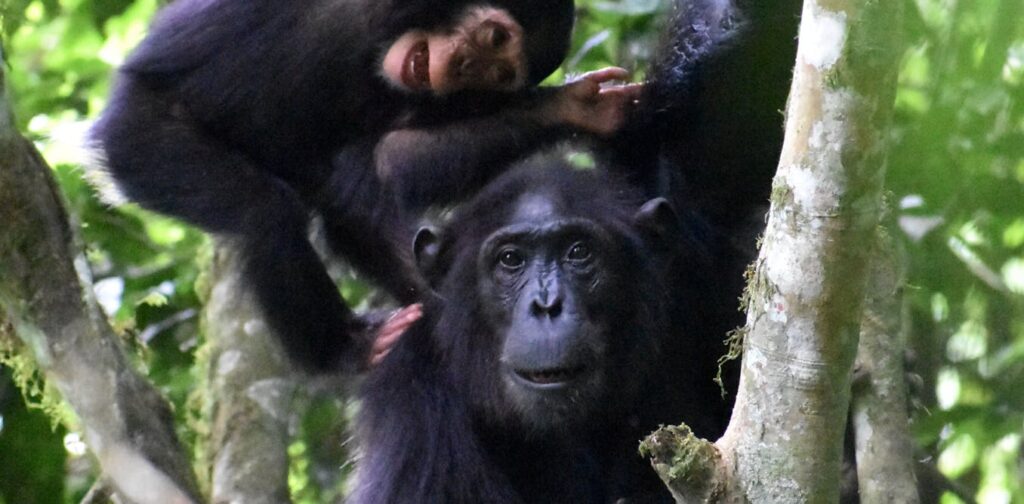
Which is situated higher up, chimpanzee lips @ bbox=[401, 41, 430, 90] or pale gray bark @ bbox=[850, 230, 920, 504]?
chimpanzee lips @ bbox=[401, 41, 430, 90]

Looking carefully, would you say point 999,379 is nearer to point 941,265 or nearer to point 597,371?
point 941,265

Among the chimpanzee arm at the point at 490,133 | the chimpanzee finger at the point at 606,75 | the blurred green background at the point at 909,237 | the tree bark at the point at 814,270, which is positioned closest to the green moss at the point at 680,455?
the tree bark at the point at 814,270

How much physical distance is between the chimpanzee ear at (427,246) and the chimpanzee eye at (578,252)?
0.55 metres

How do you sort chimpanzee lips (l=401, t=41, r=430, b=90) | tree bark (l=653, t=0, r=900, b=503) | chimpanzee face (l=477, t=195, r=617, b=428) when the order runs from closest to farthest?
tree bark (l=653, t=0, r=900, b=503) < chimpanzee face (l=477, t=195, r=617, b=428) < chimpanzee lips (l=401, t=41, r=430, b=90)

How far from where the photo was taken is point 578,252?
456cm

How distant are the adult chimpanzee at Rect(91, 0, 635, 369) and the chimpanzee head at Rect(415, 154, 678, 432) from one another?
22.9 inches

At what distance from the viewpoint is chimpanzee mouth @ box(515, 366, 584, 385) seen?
4258mm

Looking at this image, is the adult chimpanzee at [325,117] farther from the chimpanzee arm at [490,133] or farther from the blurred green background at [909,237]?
the blurred green background at [909,237]

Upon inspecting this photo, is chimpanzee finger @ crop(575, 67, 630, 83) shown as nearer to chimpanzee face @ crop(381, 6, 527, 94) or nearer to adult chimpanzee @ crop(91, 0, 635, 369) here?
adult chimpanzee @ crop(91, 0, 635, 369)

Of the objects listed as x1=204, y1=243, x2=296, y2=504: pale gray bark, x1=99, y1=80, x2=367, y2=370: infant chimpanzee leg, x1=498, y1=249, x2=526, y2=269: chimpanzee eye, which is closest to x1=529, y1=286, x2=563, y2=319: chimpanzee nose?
x1=498, y1=249, x2=526, y2=269: chimpanzee eye

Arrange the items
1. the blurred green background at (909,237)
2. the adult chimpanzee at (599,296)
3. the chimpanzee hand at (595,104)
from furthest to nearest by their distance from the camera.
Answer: the chimpanzee hand at (595,104), the blurred green background at (909,237), the adult chimpanzee at (599,296)

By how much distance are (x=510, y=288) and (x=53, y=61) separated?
369 centimetres

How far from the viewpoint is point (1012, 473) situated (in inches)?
263

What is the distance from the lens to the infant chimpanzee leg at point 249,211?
213 inches
